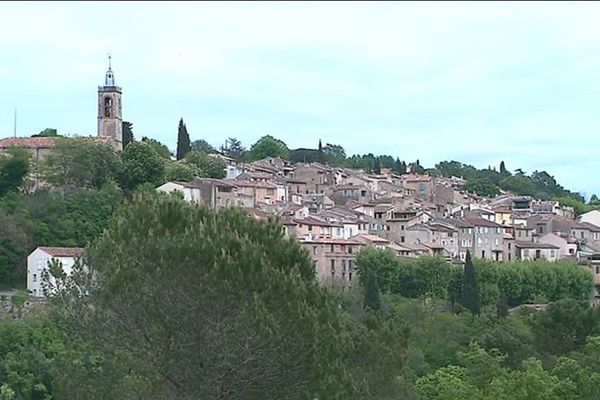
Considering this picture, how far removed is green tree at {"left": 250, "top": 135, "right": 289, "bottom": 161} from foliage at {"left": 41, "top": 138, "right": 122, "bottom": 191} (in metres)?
32.0

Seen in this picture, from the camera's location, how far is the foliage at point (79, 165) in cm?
4978

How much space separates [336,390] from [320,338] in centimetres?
72

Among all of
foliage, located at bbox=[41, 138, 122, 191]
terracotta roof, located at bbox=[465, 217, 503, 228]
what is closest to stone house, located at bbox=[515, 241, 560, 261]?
terracotta roof, located at bbox=[465, 217, 503, 228]

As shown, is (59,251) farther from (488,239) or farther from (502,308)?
(488,239)

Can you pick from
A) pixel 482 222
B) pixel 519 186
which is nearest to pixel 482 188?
pixel 519 186

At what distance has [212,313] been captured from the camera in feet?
54.0

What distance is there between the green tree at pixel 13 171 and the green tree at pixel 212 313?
31.5 metres

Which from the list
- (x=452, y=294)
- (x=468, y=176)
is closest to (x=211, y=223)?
(x=452, y=294)

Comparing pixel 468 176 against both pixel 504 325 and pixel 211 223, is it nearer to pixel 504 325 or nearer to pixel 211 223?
pixel 504 325

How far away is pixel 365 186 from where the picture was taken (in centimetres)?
6806

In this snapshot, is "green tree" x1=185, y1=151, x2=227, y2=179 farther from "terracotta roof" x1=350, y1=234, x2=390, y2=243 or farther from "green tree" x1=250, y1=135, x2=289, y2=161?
"green tree" x1=250, y1=135, x2=289, y2=161

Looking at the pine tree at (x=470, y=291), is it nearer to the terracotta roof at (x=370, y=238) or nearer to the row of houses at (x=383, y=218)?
the row of houses at (x=383, y=218)

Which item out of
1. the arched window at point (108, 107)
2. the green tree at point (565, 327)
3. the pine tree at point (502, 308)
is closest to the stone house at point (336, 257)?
the pine tree at point (502, 308)

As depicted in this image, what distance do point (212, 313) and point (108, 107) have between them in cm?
4405
